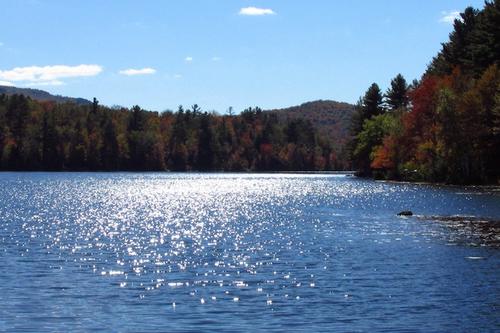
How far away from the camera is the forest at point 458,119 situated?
117500 millimetres

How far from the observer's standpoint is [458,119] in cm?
11744

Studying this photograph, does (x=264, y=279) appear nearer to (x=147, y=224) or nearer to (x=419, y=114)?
(x=147, y=224)

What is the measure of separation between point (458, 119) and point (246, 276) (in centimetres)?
8793

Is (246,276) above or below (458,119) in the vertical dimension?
below

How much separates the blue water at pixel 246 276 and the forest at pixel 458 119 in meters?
46.9

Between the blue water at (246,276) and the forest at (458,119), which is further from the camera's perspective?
the forest at (458,119)

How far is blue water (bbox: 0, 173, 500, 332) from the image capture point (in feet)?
88.5

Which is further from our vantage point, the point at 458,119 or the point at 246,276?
the point at 458,119

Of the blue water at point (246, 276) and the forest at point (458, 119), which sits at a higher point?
the forest at point (458, 119)

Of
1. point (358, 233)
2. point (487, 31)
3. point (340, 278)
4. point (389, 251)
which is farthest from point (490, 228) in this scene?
point (487, 31)

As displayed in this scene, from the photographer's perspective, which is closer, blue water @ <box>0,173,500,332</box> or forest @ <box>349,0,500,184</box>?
blue water @ <box>0,173,500,332</box>

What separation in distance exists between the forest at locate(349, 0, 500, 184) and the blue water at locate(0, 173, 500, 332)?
4693 cm

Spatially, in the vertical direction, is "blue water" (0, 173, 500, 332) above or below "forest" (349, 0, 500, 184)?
below

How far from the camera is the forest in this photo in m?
118
